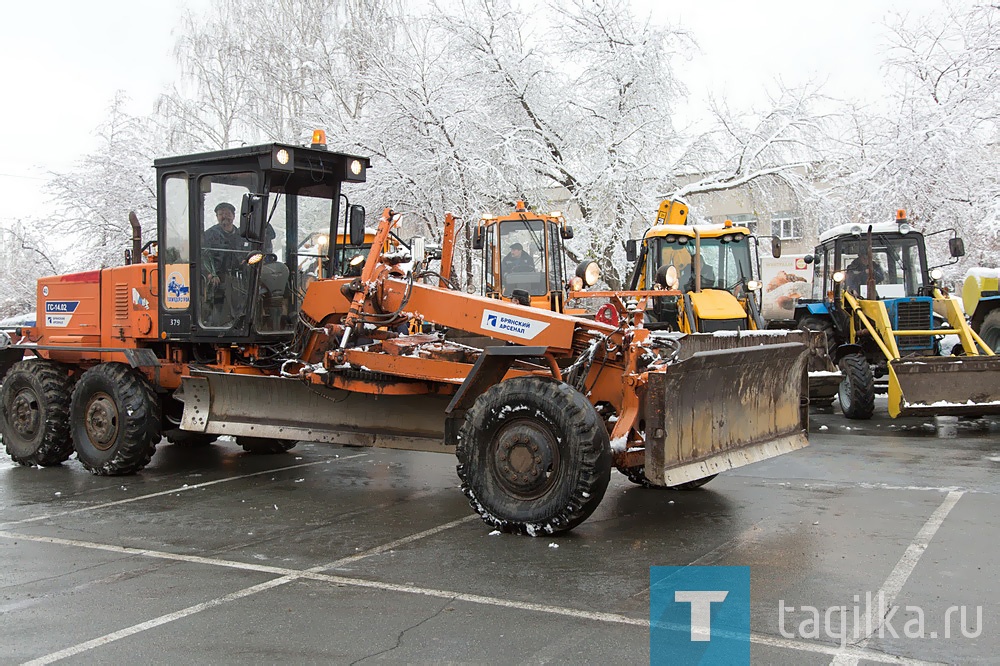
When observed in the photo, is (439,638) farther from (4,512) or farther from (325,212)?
(325,212)

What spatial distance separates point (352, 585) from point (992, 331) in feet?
44.6

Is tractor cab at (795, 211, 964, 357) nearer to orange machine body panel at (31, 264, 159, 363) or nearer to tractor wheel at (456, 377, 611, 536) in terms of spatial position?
tractor wheel at (456, 377, 611, 536)

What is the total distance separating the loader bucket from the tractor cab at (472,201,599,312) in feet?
23.2

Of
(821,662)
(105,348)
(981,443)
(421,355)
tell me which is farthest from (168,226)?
(981,443)

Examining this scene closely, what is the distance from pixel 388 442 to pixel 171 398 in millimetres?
3011

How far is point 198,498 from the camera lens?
26.9 feet

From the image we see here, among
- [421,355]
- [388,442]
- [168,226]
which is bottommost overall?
[388,442]

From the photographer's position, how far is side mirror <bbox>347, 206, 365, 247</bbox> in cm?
940

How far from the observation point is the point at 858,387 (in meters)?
13.1

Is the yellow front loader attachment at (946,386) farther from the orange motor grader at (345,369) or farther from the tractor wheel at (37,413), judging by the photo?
the tractor wheel at (37,413)

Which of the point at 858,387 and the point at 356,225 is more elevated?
the point at 356,225

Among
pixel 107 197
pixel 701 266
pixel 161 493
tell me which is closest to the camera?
pixel 161 493

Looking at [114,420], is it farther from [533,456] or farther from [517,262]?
[517,262]

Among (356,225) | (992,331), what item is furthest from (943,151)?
(356,225)
